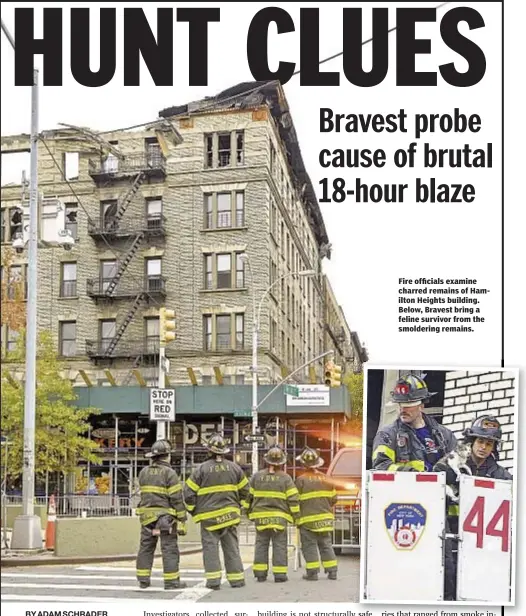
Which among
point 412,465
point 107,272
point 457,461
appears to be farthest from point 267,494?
point 107,272

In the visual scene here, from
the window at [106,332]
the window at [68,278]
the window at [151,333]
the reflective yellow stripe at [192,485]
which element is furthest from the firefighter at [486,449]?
the window at [68,278]

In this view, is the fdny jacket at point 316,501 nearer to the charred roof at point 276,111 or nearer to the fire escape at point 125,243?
the fire escape at point 125,243

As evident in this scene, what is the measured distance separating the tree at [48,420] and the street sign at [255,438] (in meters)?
1.46

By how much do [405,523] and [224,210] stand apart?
3.45 meters

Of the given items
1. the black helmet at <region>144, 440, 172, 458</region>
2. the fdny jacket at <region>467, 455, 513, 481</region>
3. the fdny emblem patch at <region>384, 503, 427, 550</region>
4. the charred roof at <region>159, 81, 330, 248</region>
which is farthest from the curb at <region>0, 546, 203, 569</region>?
the charred roof at <region>159, 81, 330, 248</region>

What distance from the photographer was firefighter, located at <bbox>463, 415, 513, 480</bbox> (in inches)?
402

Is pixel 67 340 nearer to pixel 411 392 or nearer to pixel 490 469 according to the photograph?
pixel 411 392

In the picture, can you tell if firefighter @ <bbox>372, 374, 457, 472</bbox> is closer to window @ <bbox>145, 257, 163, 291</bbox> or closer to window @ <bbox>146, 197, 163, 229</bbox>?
window @ <bbox>145, 257, 163, 291</bbox>

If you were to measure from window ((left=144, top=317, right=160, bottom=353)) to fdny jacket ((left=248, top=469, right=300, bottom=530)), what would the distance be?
1582 millimetres

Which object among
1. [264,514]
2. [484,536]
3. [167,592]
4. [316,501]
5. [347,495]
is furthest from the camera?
[316,501]

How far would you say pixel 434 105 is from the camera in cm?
1056

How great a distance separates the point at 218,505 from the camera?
413 inches

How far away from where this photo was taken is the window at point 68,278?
1091 centimetres

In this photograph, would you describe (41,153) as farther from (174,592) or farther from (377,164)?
(174,592)
